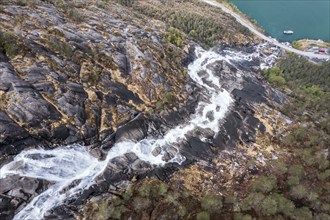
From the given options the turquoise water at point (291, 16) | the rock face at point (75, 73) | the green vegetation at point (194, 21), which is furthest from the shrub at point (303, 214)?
the turquoise water at point (291, 16)

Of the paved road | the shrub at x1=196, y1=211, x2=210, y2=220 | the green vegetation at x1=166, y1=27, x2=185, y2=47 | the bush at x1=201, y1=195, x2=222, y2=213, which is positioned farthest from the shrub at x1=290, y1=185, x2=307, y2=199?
the paved road

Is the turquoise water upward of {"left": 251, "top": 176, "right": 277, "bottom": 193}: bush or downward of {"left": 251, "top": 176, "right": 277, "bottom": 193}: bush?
upward

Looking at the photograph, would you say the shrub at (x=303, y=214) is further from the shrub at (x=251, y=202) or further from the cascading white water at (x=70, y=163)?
the cascading white water at (x=70, y=163)

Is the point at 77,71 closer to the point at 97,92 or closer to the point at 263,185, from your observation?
the point at 97,92

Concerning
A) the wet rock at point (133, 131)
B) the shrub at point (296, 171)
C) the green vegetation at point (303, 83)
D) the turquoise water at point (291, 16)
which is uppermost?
the turquoise water at point (291, 16)

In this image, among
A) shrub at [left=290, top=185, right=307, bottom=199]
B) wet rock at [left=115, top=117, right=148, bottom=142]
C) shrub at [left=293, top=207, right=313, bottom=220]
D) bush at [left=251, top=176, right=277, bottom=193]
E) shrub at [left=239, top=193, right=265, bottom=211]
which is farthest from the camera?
wet rock at [left=115, top=117, right=148, bottom=142]

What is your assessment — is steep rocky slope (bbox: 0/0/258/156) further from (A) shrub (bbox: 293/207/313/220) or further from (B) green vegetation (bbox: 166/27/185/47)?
(A) shrub (bbox: 293/207/313/220)

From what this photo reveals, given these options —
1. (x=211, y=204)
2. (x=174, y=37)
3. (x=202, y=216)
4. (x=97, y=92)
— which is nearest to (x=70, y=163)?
(x=97, y=92)

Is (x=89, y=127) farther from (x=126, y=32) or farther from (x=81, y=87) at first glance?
(x=126, y=32)

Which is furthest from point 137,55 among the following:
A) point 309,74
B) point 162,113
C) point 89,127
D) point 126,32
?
point 309,74
